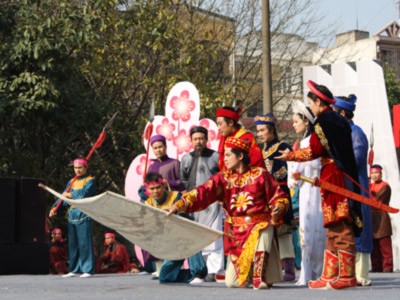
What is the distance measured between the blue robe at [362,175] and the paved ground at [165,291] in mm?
416

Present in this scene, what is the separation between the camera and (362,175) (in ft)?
34.1

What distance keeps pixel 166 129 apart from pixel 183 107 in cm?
35

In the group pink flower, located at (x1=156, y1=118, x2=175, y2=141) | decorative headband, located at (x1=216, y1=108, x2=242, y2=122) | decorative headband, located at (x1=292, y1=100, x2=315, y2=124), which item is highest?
pink flower, located at (x1=156, y1=118, x2=175, y2=141)

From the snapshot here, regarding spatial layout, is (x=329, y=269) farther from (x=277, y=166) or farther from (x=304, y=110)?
(x=277, y=166)

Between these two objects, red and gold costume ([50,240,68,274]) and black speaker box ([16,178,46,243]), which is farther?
red and gold costume ([50,240,68,274])

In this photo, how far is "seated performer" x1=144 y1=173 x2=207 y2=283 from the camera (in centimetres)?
1075

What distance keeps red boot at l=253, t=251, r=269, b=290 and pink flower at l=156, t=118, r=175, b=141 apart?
4373 millimetres

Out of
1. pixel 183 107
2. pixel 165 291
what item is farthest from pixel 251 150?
pixel 183 107

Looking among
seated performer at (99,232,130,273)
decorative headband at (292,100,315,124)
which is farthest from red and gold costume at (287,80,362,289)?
seated performer at (99,232,130,273)

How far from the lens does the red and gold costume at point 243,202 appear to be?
9.84m

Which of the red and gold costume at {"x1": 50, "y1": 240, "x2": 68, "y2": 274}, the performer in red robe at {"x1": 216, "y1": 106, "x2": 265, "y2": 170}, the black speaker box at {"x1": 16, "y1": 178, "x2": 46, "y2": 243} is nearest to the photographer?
the performer in red robe at {"x1": 216, "y1": 106, "x2": 265, "y2": 170}

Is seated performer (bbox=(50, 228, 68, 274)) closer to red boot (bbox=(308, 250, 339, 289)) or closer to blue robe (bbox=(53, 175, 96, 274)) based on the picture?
blue robe (bbox=(53, 175, 96, 274))

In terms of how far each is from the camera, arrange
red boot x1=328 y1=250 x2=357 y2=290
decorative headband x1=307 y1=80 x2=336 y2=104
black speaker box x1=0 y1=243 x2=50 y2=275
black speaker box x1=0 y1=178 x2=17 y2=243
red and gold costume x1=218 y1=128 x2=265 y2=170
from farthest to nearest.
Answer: black speaker box x1=0 y1=178 x2=17 y2=243 < black speaker box x1=0 y1=243 x2=50 y2=275 < red and gold costume x1=218 y1=128 x2=265 y2=170 < decorative headband x1=307 y1=80 x2=336 y2=104 < red boot x1=328 y1=250 x2=357 y2=290

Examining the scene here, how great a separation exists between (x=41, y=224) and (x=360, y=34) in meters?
40.6
